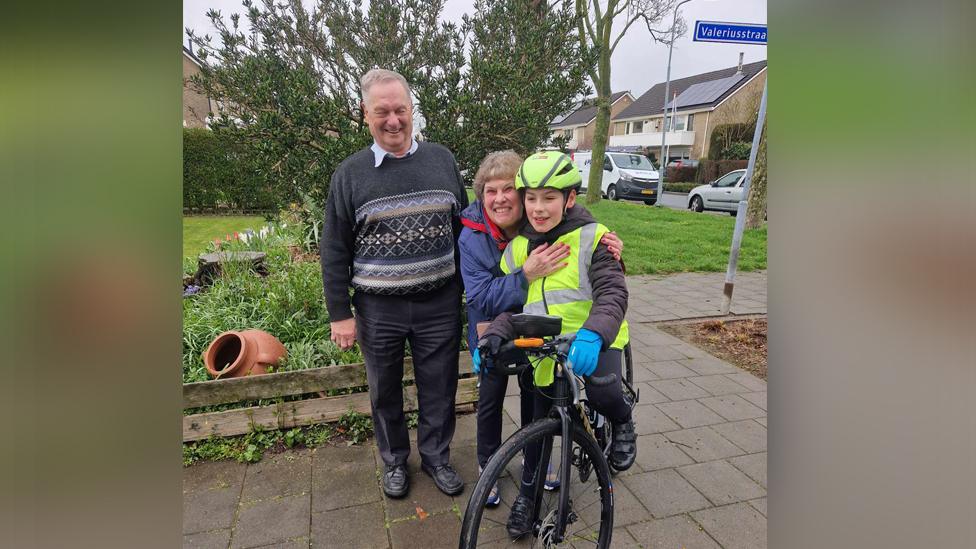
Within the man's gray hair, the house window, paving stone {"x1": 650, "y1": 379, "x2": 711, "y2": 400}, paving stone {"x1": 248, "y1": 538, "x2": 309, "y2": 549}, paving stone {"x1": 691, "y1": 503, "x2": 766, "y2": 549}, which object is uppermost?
the house window

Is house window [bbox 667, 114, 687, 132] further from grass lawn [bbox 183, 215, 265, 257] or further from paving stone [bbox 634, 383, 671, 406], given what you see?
paving stone [bbox 634, 383, 671, 406]

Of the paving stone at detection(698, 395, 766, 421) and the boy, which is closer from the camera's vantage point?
the boy

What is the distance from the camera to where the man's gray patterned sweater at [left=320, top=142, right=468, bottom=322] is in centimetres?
256

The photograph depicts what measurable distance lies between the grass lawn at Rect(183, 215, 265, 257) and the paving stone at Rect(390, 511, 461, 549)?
661cm

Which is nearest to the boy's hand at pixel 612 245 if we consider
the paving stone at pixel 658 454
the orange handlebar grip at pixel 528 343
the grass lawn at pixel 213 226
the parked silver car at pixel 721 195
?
the orange handlebar grip at pixel 528 343

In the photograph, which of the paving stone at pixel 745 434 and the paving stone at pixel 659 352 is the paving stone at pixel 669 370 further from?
the paving stone at pixel 745 434

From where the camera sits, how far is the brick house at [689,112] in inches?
1419

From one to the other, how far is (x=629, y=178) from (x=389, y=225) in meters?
20.2

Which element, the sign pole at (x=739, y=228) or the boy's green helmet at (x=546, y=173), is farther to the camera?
the sign pole at (x=739, y=228)

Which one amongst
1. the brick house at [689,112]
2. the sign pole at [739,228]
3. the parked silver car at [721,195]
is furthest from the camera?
the brick house at [689,112]

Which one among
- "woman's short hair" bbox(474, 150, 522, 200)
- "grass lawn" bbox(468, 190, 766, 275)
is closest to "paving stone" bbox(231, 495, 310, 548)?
"woman's short hair" bbox(474, 150, 522, 200)

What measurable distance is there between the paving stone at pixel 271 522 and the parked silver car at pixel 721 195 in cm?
1671
